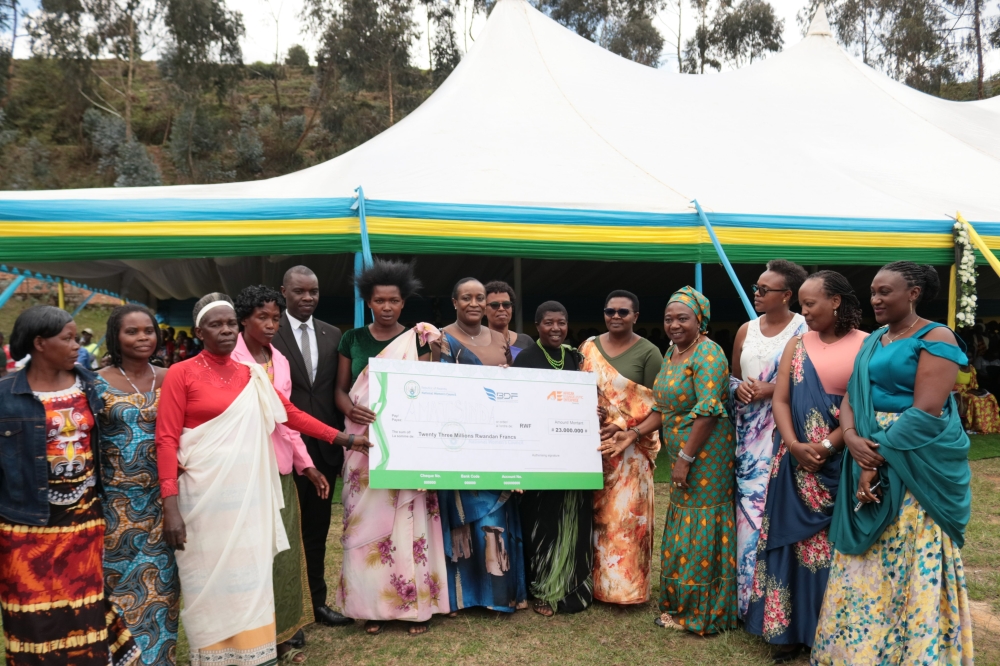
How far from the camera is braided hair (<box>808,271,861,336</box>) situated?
2877mm

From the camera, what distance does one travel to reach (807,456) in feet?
→ 9.36

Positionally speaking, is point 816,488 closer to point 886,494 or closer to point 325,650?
point 886,494

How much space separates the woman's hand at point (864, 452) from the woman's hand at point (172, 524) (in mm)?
2352

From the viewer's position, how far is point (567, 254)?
19.5ft

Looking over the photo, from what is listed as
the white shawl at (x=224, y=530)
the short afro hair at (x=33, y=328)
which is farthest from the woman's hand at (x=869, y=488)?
the short afro hair at (x=33, y=328)

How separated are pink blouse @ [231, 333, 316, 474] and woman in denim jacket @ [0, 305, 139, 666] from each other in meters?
0.65

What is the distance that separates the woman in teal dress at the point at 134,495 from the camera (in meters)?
2.62

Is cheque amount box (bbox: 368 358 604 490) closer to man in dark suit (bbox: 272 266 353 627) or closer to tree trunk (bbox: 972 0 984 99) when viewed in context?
man in dark suit (bbox: 272 266 353 627)

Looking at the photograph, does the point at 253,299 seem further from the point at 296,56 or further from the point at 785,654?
the point at 296,56

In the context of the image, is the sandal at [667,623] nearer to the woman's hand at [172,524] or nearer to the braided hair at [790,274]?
the braided hair at [790,274]

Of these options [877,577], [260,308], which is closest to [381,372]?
[260,308]

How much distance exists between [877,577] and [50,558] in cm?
277

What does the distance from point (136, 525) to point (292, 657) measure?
898 millimetres

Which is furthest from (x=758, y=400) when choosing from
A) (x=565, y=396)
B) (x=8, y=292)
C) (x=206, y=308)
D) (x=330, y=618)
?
(x=8, y=292)
